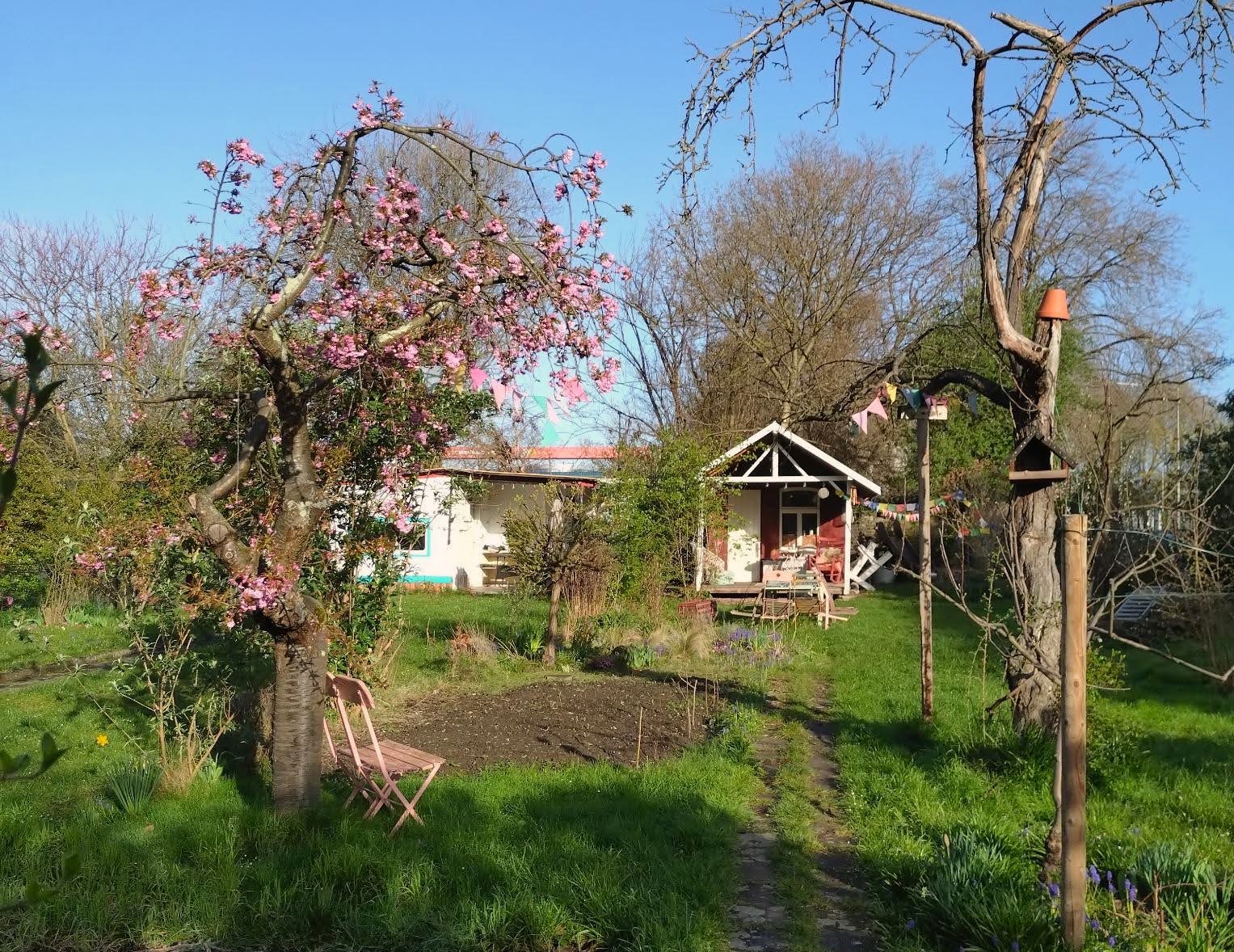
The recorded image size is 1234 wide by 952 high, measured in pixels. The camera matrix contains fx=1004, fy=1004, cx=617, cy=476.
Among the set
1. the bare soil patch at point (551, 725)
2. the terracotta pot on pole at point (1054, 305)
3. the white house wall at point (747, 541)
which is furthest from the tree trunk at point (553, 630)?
the white house wall at point (747, 541)

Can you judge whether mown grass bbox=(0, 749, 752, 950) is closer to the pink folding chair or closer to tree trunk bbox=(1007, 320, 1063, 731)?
the pink folding chair

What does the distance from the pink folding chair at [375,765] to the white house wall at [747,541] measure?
17.3 meters

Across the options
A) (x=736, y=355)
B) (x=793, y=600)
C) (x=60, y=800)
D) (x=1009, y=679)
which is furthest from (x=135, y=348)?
(x=736, y=355)

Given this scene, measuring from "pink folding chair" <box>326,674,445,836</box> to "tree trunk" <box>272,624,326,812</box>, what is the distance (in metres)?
0.21

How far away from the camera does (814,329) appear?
84.9 ft

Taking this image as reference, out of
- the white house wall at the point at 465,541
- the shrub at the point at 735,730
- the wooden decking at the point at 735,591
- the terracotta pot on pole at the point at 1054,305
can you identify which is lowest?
the shrub at the point at 735,730

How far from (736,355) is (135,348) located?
21.2 meters

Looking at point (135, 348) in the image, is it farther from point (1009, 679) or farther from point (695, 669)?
point (695, 669)

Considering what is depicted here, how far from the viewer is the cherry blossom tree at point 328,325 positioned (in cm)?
Result: 545

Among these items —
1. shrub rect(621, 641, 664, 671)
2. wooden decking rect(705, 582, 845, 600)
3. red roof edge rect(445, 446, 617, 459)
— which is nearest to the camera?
shrub rect(621, 641, 664, 671)

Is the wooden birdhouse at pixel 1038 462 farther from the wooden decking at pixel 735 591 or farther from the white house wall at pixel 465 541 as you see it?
the white house wall at pixel 465 541

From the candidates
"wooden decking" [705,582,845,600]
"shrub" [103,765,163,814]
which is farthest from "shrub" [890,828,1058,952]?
"wooden decking" [705,582,845,600]

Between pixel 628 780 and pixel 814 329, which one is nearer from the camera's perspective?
pixel 628 780

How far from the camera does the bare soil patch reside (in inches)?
295
